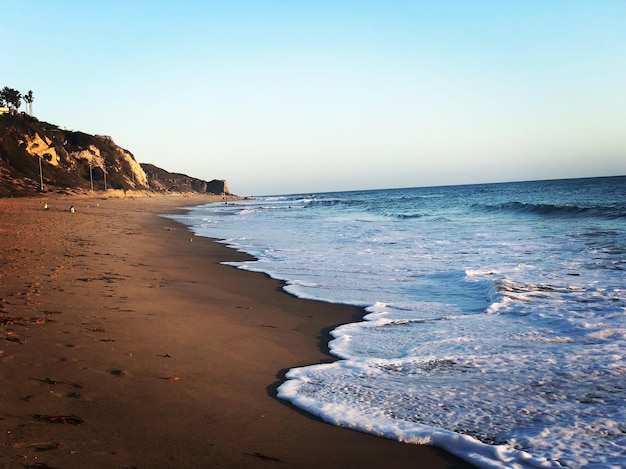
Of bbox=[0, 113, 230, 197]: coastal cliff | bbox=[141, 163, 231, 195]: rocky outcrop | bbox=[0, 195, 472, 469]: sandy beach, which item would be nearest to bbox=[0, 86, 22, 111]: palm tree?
bbox=[0, 113, 230, 197]: coastal cliff

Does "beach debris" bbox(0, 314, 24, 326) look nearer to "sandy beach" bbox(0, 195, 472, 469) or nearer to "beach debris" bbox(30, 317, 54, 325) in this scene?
"sandy beach" bbox(0, 195, 472, 469)

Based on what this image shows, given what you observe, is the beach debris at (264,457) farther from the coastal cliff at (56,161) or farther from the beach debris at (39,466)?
the coastal cliff at (56,161)

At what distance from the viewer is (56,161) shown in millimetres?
63688

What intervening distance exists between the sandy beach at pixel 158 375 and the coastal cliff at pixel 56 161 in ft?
137

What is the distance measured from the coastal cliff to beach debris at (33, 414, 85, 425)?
149 ft

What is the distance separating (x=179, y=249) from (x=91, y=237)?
321cm

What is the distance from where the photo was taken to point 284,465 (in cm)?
322

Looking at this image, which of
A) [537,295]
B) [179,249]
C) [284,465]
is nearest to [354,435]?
[284,465]

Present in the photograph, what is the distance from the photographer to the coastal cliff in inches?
2029

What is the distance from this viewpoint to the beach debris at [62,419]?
348cm

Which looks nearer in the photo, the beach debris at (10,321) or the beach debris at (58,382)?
the beach debris at (58,382)

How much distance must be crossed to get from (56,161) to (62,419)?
6892cm

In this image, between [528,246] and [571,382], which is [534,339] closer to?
[571,382]

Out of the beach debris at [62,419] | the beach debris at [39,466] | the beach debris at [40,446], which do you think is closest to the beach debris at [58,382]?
the beach debris at [62,419]
